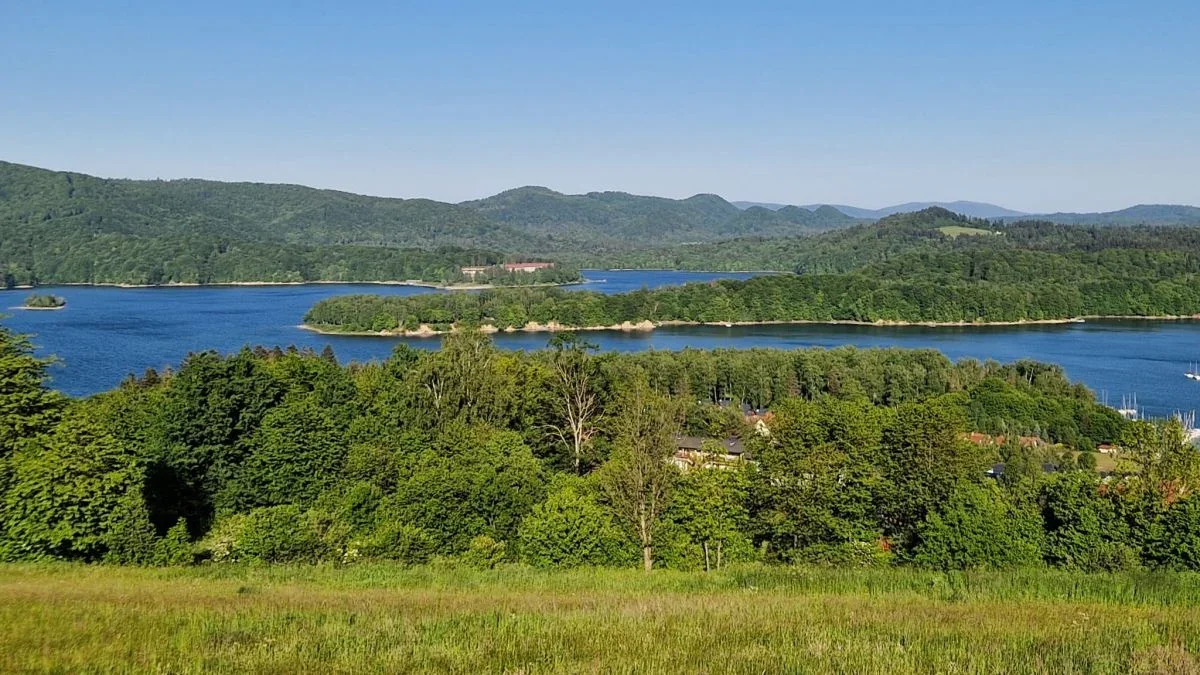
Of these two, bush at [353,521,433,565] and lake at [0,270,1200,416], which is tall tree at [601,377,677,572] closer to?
bush at [353,521,433,565]

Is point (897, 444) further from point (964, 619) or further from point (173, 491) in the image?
point (173, 491)

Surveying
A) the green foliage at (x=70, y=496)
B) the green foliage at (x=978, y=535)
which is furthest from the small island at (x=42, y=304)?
the green foliage at (x=978, y=535)

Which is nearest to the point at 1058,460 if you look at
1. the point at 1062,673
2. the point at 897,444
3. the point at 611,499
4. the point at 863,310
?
the point at 897,444

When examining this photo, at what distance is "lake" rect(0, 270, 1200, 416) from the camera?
69.2 metres

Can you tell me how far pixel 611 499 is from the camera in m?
18.5

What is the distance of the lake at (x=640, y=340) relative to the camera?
227 ft

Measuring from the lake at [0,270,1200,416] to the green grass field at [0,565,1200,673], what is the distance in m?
58.2

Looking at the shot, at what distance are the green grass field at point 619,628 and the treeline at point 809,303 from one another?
10486cm

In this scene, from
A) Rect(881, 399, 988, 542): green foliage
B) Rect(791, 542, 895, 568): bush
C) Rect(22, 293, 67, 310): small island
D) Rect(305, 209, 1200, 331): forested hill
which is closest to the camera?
Rect(791, 542, 895, 568): bush

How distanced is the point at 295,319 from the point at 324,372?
9347 centimetres

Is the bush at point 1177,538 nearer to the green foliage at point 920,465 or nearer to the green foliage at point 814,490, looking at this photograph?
the green foliage at point 920,465

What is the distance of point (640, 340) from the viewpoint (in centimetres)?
10394

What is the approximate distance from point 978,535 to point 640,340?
3401 inches

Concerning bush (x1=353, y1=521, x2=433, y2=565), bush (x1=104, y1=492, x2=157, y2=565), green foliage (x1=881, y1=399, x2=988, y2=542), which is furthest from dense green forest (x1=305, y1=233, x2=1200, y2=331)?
bush (x1=104, y1=492, x2=157, y2=565)
